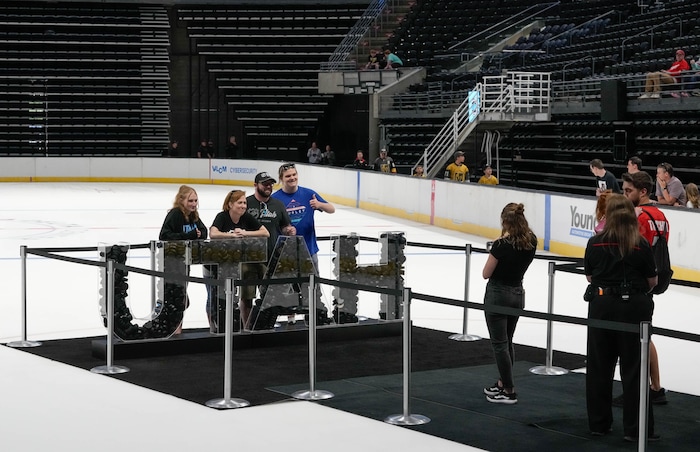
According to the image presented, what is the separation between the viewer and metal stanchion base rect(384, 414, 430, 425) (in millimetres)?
6781

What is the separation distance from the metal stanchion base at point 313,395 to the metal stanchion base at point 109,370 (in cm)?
150

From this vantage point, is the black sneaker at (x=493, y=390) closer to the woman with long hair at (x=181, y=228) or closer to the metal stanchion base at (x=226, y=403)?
the metal stanchion base at (x=226, y=403)

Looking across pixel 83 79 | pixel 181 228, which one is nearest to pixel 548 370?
pixel 181 228

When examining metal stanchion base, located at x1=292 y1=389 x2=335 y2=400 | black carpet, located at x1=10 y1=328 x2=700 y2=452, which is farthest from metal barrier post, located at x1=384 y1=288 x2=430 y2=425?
metal stanchion base, located at x1=292 y1=389 x2=335 y2=400

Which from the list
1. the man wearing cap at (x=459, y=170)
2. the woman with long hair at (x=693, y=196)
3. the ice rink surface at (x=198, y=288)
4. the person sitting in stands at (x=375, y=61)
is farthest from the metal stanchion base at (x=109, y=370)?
the person sitting in stands at (x=375, y=61)

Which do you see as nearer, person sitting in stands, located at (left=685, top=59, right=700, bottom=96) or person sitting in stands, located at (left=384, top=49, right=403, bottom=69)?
person sitting in stands, located at (left=685, top=59, right=700, bottom=96)

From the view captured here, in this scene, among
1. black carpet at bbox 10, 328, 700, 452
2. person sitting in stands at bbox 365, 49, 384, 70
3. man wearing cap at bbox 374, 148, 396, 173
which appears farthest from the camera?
person sitting in stands at bbox 365, 49, 384, 70

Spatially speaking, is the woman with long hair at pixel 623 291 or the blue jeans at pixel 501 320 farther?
the blue jeans at pixel 501 320

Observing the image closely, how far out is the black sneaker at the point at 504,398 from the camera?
7.28 metres

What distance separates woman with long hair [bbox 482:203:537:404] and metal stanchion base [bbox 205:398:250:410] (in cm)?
164

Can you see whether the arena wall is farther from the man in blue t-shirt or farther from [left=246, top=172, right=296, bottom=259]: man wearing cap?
[left=246, top=172, right=296, bottom=259]: man wearing cap

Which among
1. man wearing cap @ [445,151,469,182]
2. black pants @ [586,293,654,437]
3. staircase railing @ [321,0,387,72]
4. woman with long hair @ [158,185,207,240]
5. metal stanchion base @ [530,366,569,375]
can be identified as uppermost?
staircase railing @ [321,0,387,72]

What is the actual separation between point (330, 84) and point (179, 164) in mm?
5364

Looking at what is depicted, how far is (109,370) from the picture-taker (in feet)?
27.0
